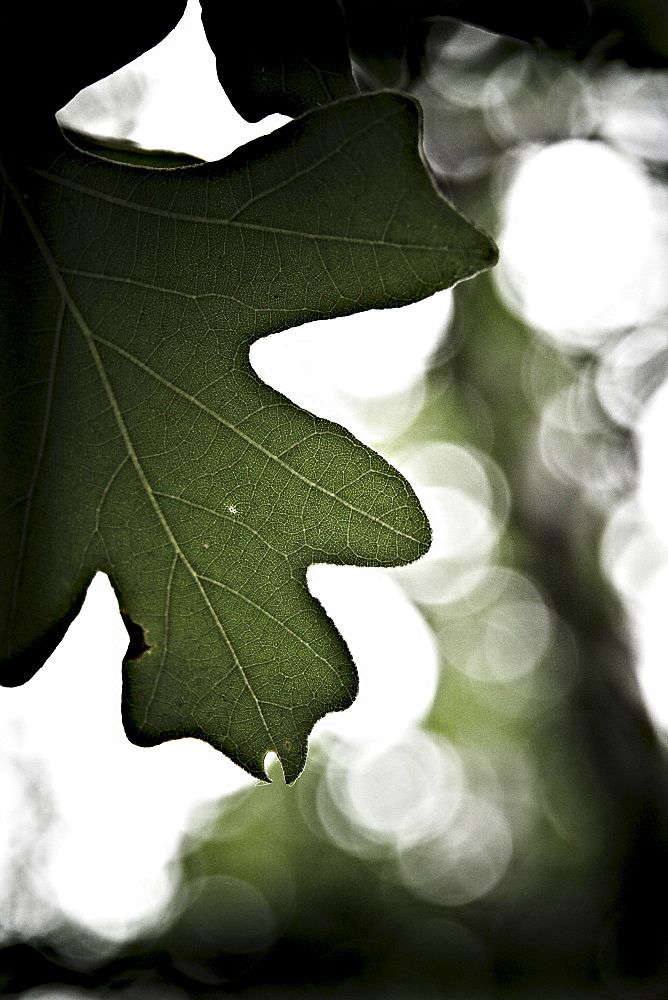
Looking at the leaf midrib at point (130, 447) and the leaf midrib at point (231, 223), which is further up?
the leaf midrib at point (231, 223)

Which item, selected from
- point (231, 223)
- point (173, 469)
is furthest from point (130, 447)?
point (231, 223)

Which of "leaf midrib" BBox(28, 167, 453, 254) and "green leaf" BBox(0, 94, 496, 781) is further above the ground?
"leaf midrib" BBox(28, 167, 453, 254)

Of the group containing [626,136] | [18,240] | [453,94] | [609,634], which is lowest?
[609,634]

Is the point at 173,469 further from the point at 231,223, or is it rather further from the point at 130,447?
the point at 231,223

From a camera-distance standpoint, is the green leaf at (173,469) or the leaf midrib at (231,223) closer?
the leaf midrib at (231,223)

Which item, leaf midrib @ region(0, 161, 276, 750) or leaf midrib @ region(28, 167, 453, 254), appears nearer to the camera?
leaf midrib @ region(28, 167, 453, 254)

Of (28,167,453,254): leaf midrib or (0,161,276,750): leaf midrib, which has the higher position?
(28,167,453,254): leaf midrib

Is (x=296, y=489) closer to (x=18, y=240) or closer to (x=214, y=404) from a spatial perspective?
(x=214, y=404)

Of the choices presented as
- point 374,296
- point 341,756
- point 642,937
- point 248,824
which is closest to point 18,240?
point 374,296
